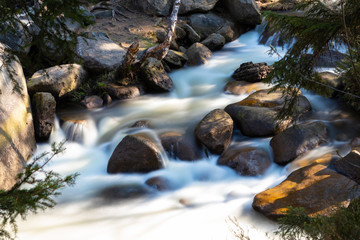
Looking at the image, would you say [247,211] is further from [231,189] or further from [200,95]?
[200,95]

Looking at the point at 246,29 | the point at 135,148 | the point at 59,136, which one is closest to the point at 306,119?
the point at 135,148

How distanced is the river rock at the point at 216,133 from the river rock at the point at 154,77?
133 inches

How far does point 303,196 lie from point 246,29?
1286 cm

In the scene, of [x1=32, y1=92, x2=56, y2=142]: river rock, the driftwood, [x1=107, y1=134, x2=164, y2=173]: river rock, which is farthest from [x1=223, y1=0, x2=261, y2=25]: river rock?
[x1=107, y1=134, x2=164, y2=173]: river rock

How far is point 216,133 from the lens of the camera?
675 cm

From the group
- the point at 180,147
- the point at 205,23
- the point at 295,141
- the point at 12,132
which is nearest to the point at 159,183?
the point at 180,147

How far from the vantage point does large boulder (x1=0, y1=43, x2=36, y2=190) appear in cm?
575

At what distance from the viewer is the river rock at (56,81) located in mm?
8320

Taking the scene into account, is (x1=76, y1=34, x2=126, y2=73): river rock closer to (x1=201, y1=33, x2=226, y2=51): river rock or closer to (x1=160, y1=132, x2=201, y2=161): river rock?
(x1=160, y1=132, x2=201, y2=161): river rock

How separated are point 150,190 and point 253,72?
555cm

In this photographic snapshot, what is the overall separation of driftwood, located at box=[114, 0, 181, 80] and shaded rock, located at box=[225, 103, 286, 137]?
11.5 ft

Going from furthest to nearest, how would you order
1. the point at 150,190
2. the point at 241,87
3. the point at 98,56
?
the point at 98,56, the point at 241,87, the point at 150,190

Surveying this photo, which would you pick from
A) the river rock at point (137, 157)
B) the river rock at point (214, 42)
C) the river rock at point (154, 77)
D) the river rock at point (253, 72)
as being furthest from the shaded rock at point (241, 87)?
the river rock at point (137, 157)

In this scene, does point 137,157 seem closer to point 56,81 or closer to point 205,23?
point 56,81
